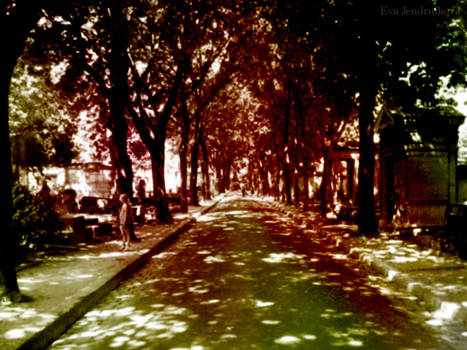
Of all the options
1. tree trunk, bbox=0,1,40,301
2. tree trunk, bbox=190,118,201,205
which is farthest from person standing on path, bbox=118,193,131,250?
tree trunk, bbox=190,118,201,205

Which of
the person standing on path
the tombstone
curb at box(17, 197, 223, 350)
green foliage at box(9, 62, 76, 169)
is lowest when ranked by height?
curb at box(17, 197, 223, 350)

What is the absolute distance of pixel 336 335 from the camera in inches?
195

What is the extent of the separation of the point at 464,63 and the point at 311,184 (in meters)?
40.2

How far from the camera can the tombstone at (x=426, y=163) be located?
15469 millimetres

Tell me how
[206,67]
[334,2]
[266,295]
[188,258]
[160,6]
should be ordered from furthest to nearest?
[206,67] → [160,6] → [334,2] → [188,258] → [266,295]

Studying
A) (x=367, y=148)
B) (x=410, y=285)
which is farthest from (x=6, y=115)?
(x=367, y=148)

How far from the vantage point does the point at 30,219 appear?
1030 cm

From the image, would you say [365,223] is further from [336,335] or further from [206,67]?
[206,67]

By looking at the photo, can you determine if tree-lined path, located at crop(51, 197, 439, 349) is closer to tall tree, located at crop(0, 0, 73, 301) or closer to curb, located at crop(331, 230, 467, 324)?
curb, located at crop(331, 230, 467, 324)

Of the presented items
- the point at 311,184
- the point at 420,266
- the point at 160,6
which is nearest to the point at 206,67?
the point at 160,6

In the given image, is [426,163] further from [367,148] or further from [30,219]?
[30,219]

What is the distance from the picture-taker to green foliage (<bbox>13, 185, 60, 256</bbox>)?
398 inches

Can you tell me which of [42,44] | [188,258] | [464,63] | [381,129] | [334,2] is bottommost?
[188,258]

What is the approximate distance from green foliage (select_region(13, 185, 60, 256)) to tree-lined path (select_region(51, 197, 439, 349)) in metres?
3.06
